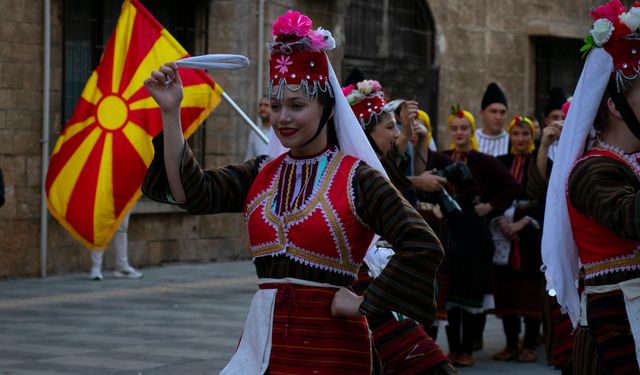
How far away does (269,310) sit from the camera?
454 cm

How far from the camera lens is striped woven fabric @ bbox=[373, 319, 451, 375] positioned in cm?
627

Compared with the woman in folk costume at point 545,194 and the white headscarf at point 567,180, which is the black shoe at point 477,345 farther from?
the white headscarf at point 567,180

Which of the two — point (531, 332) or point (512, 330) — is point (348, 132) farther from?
point (531, 332)

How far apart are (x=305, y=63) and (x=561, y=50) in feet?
68.9

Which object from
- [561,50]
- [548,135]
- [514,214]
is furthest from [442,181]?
[561,50]

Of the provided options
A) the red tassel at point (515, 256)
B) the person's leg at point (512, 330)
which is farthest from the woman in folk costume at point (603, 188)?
the red tassel at point (515, 256)

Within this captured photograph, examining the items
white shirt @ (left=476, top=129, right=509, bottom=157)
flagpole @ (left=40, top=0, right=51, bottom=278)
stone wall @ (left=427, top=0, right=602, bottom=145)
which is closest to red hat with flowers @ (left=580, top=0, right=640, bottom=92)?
white shirt @ (left=476, top=129, right=509, bottom=157)

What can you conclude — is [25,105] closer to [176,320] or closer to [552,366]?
[176,320]

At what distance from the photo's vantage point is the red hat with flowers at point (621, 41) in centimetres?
467

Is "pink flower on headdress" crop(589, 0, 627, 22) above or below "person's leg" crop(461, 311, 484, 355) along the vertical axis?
above

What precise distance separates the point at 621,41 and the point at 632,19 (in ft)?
0.27

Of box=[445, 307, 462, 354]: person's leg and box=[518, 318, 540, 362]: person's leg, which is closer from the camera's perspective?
box=[445, 307, 462, 354]: person's leg

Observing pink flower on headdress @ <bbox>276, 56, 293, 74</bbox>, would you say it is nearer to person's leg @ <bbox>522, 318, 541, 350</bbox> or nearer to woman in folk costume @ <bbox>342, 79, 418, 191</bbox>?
woman in folk costume @ <bbox>342, 79, 418, 191</bbox>

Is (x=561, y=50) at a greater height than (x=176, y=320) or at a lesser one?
greater
